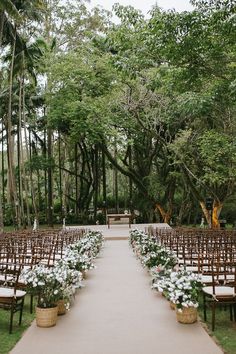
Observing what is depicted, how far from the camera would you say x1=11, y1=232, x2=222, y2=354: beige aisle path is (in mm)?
4324

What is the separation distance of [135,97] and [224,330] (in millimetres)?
16317

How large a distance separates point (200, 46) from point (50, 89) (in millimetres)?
17322

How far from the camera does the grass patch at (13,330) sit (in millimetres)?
4512

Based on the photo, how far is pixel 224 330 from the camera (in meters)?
5.10

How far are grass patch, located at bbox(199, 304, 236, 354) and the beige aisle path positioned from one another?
0.14 metres

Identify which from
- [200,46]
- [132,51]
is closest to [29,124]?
[132,51]

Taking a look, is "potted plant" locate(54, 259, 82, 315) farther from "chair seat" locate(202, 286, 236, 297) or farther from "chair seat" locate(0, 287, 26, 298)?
"chair seat" locate(202, 286, 236, 297)

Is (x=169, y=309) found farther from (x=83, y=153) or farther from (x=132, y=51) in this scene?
(x=83, y=153)

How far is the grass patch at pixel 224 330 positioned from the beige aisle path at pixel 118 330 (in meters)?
0.14

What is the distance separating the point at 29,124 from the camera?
100 feet

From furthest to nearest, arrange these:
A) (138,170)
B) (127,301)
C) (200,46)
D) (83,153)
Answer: (83,153)
(138,170)
(200,46)
(127,301)

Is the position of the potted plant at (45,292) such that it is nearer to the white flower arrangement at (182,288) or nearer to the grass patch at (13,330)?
the grass patch at (13,330)

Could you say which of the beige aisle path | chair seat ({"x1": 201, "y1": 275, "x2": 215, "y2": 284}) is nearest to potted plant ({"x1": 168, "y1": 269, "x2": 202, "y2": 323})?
the beige aisle path

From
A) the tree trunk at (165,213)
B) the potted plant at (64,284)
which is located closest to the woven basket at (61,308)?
the potted plant at (64,284)
